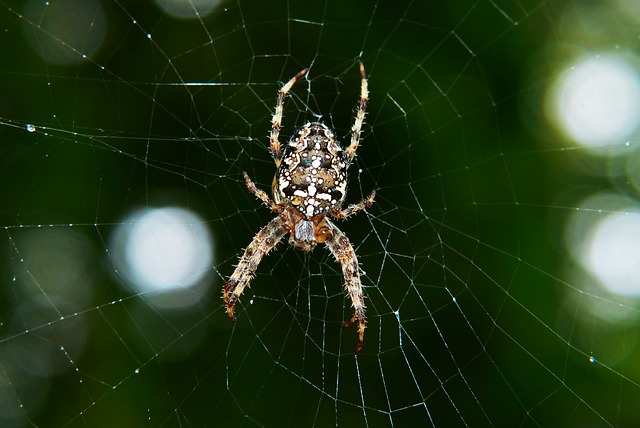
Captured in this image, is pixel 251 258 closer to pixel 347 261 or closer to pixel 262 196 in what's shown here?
pixel 262 196

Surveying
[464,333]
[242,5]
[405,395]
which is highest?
[242,5]

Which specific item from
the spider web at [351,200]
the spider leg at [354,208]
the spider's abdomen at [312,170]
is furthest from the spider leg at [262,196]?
the spider web at [351,200]

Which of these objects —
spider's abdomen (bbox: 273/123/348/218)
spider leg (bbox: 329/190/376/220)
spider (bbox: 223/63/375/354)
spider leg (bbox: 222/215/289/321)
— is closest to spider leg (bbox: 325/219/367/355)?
spider (bbox: 223/63/375/354)

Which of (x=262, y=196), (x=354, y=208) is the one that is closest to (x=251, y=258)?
(x=262, y=196)

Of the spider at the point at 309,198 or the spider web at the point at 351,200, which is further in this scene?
the spider web at the point at 351,200

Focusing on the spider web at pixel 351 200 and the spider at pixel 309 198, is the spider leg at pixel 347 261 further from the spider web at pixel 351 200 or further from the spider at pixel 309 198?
the spider web at pixel 351 200

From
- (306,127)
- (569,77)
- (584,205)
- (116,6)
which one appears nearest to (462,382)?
(584,205)

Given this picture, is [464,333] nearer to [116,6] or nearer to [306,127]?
[306,127]

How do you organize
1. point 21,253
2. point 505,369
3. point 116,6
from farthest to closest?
point 21,253, point 116,6, point 505,369
